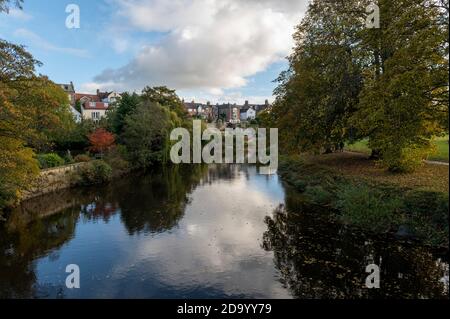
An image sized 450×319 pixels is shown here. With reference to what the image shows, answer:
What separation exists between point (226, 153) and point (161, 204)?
39.6 m

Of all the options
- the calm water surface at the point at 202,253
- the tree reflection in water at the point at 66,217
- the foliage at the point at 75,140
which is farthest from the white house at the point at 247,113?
the calm water surface at the point at 202,253

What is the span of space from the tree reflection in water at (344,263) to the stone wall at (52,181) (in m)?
19.2

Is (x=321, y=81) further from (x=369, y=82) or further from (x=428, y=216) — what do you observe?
(x=428, y=216)

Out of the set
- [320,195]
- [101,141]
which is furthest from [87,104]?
[320,195]

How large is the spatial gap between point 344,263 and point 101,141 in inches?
1267

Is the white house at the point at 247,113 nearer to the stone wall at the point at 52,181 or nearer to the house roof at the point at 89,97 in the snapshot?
the house roof at the point at 89,97

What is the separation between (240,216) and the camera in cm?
2106

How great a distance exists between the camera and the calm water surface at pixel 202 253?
1163cm

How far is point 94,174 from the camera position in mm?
33031

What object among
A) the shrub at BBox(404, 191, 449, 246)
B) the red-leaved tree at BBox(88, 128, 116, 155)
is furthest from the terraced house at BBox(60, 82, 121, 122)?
the shrub at BBox(404, 191, 449, 246)

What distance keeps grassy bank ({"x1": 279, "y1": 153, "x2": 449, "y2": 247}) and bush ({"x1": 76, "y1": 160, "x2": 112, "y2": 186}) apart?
1933 cm

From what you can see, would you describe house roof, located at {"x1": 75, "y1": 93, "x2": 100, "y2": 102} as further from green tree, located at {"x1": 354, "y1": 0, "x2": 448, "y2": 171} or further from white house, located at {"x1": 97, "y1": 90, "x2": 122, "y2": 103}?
green tree, located at {"x1": 354, "y1": 0, "x2": 448, "y2": 171}

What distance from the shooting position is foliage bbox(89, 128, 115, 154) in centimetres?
3903
